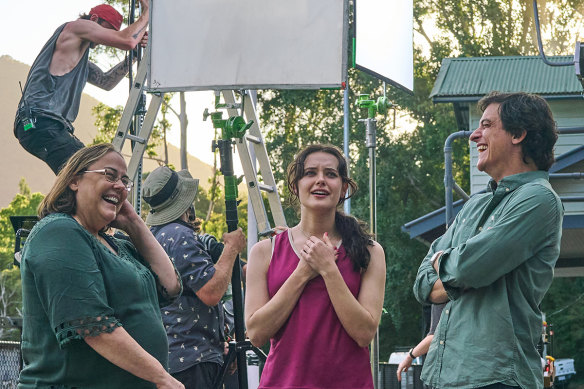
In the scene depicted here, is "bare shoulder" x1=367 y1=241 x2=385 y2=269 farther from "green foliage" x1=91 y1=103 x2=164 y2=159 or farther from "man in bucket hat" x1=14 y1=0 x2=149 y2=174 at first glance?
"green foliage" x1=91 y1=103 x2=164 y2=159

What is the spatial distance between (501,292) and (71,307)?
154 cm

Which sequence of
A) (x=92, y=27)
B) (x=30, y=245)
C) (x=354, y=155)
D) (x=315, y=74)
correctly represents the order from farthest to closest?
1. (x=354, y=155)
2. (x=92, y=27)
3. (x=315, y=74)
4. (x=30, y=245)

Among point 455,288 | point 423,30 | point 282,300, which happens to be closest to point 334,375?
point 282,300

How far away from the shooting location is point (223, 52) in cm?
502

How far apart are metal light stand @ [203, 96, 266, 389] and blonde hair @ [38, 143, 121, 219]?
3.53 feet

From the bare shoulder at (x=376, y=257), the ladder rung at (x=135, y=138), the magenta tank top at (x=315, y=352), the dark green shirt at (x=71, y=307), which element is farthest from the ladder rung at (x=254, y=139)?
the dark green shirt at (x=71, y=307)

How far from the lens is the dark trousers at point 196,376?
4.48 meters

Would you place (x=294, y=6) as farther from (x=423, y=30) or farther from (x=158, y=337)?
(x=423, y=30)

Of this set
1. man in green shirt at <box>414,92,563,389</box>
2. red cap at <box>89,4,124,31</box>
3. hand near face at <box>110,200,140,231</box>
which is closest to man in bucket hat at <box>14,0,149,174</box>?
red cap at <box>89,4,124,31</box>

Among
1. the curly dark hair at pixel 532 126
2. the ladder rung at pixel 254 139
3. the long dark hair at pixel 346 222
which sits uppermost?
the ladder rung at pixel 254 139

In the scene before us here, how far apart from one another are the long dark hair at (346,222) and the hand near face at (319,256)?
0.16m

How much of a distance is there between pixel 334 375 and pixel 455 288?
1.87 feet

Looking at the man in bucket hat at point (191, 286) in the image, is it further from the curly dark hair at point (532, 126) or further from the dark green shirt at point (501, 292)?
the curly dark hair at point (532, 126)

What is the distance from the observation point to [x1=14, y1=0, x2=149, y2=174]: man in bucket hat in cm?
524
